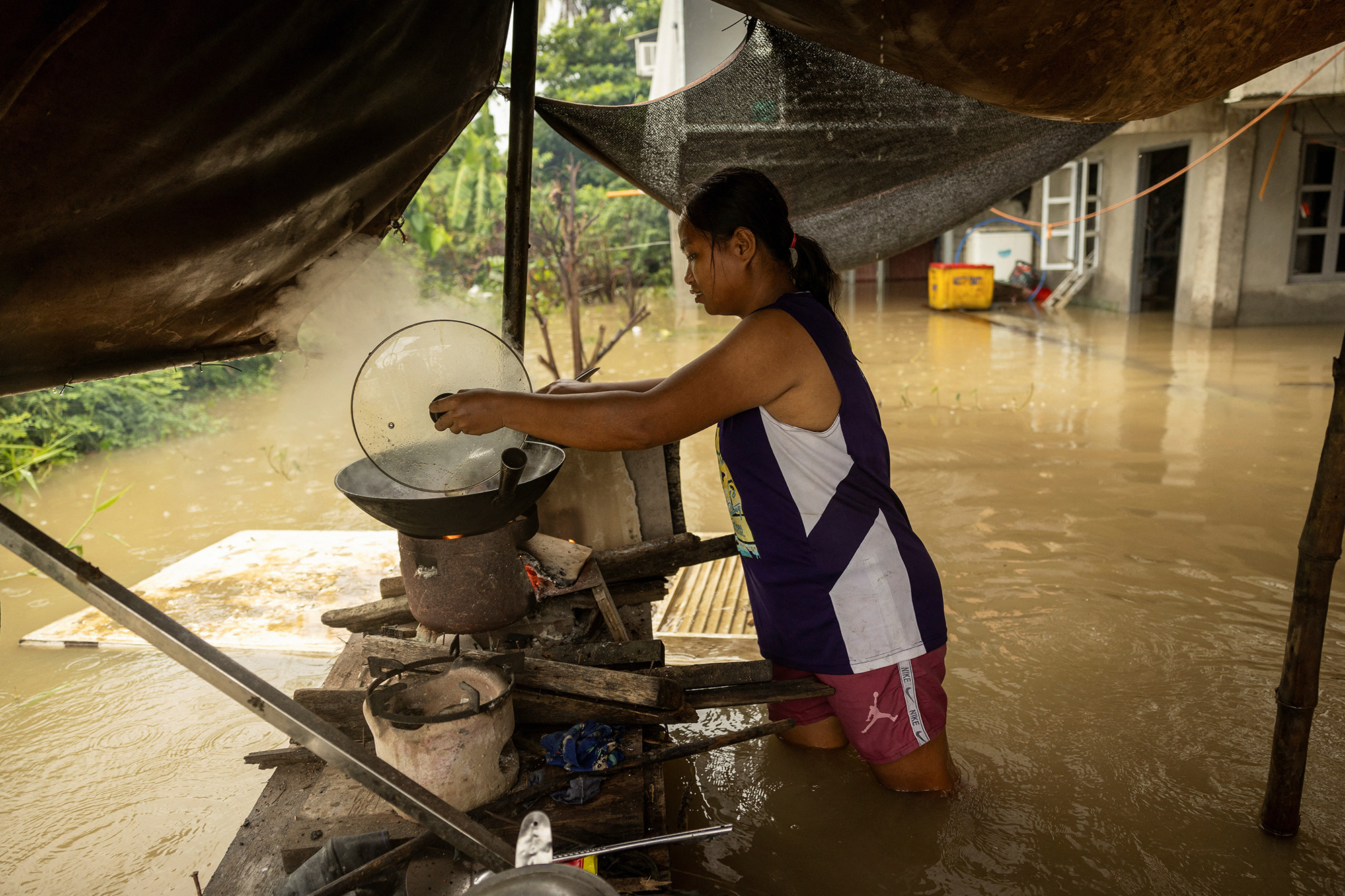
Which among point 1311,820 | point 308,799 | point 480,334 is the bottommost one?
point 1311,820

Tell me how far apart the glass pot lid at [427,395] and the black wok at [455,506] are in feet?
0.22

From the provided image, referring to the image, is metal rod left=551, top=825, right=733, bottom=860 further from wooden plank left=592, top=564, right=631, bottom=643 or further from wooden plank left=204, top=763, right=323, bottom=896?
wooden plank left=592, top=564, right=631, bottom=643

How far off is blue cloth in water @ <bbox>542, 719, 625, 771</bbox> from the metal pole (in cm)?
133

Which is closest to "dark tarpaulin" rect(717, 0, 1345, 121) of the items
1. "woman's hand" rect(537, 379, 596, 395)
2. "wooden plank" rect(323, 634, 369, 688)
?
"woman's hand" rect(537, 379, 596, 395)

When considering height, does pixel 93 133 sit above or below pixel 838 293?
above

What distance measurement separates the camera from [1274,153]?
10.3 meters

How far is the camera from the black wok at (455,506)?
2176 mm

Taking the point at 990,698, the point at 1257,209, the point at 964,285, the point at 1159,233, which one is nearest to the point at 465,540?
the point at 990,698

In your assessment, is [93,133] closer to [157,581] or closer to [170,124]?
[170,124]

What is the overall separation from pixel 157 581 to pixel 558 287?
9.33 m

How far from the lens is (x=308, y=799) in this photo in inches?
80.5

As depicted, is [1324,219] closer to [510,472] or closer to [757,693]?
[757,693]

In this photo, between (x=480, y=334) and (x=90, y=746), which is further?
(x=90, y=746)

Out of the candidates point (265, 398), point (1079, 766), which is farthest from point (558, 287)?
point (1079, 766)
